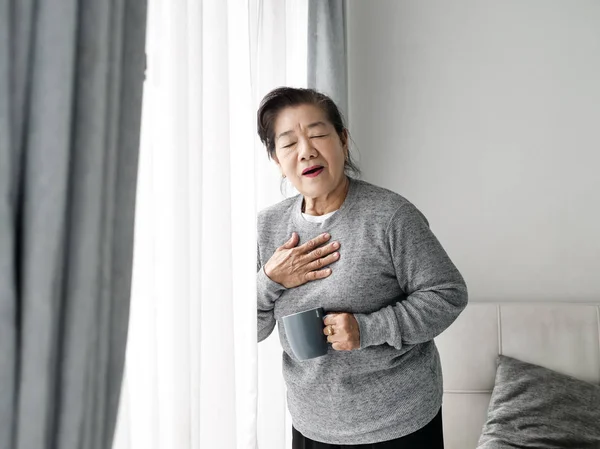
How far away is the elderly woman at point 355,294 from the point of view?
106cm

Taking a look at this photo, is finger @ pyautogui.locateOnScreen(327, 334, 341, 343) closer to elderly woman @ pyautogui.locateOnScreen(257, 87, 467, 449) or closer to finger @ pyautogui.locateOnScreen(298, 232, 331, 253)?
elderly woman @ pyautogui.locateOnScreen(257, 87, 467, 449)

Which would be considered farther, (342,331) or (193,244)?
(342,331)

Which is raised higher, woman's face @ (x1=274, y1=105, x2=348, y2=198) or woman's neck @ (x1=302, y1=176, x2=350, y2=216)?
woman's face @ (x1=274, y1=105, x2=348, y2=198)

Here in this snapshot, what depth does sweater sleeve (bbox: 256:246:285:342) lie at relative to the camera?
113 cm

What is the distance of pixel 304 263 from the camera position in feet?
3.61

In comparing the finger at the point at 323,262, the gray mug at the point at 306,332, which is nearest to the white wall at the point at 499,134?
the finger at the point at 323,262

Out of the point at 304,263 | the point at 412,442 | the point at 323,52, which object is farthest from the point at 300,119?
the point at 323,52

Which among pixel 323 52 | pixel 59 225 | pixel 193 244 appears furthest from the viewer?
pixel 323 52

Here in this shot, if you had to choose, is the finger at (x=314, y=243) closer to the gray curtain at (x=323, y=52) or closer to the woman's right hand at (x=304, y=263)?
the woman's right hand at (x=304, y=263)

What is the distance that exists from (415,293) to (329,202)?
272 mm

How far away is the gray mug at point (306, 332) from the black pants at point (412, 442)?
25 centimetres

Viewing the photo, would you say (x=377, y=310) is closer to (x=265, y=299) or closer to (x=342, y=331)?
(x=342, y=331)

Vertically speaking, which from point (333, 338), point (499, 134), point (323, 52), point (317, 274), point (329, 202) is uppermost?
point (323, 52)

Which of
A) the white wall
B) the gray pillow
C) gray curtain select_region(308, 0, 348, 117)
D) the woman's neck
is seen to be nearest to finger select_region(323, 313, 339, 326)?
the woman's neck
